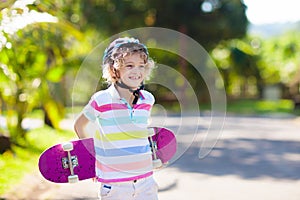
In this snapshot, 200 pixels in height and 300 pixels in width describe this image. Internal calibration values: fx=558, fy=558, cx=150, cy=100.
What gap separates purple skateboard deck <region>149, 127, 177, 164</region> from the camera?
3.48 metres

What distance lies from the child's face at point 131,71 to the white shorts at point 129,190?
1.83 ft

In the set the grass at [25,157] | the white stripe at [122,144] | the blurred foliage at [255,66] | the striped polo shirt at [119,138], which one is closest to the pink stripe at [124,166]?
the striped polo shirt at [119,138]

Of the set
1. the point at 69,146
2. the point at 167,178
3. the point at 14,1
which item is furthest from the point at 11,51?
the point at 69,146

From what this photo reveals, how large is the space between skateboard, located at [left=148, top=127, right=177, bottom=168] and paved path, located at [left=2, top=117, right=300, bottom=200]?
0.82 ft

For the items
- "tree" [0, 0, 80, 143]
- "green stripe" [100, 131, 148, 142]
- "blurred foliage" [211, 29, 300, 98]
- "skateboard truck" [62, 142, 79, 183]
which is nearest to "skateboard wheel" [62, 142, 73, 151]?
"skateboard truck" [62, 142, 79, 183]

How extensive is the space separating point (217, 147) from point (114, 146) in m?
8.68

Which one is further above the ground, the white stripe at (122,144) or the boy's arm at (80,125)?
the boy's arm at (80,125)

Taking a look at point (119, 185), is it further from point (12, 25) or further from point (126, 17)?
point (126, 17)

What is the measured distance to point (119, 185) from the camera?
10.1ft

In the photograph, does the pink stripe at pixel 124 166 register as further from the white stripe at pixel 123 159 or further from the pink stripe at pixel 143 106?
the pink stripe at pixel 143 106

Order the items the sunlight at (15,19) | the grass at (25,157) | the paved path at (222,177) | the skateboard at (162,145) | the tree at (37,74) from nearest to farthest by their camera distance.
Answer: the skateboard at (162,145) < the sunlight at (15,19) < the paved path at (222,177) < the grass at (25,157) < the tree at (37,74)

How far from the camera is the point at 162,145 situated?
3.53 metres

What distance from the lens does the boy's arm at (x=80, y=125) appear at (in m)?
3.30

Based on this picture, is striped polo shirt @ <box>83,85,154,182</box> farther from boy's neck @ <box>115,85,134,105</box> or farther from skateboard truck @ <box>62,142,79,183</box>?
skateboard truck @ <box>62,142,79,183</box>
